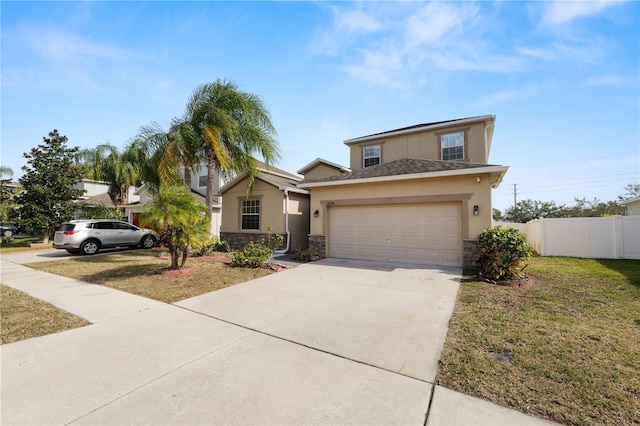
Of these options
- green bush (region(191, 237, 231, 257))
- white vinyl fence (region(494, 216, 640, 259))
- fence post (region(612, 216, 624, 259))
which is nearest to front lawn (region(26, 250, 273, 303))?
green bush (region(191, 237, 231, 257))

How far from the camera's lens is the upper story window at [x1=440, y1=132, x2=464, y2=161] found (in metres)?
13.5

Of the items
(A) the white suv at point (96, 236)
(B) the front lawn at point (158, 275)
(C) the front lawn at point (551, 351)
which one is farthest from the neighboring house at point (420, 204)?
(A) the white suv at point (96, 236)

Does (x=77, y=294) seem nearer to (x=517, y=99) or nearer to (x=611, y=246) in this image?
(x=517, y=99)

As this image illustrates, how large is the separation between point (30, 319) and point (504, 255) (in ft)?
34.3

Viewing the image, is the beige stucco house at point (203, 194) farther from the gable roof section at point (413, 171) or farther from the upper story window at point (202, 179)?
the gable roof section at point (413, 171)

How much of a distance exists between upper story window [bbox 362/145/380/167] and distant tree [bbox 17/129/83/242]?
1867 centimetres

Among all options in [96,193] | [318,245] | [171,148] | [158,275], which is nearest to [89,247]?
[171,148]

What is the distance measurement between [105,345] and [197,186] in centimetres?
1784

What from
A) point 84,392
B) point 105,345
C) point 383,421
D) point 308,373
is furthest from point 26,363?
point 383,421

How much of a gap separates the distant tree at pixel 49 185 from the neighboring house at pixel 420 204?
16768 mm

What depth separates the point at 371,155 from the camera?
52.1 feet

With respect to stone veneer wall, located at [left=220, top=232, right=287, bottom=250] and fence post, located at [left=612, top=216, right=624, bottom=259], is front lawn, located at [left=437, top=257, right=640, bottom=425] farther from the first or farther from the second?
stone veneer wall, located at [left=220, top=232, right=287, bottom=250]

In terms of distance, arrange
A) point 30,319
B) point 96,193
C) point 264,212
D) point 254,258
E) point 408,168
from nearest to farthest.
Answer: point 30,319
point 254,258
point 408,168
point 264,212
point 96,193

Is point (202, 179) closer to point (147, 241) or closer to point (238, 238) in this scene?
point (147, 241)
